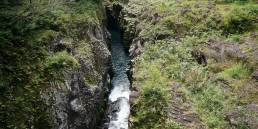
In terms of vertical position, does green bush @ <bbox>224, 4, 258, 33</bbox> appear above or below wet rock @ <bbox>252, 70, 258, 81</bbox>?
above

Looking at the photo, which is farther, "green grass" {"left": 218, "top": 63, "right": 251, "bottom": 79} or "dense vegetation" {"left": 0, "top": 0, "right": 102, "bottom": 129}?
→ "green grass" {"left": 218, "top": 63, "right": 251, "bottom": 79}

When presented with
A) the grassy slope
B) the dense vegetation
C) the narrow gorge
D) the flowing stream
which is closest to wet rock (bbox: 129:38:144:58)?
the narrow gorge

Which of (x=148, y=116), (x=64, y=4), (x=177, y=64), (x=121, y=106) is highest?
(x=64, y=4)

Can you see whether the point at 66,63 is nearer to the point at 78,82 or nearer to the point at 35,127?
the point at 78,82

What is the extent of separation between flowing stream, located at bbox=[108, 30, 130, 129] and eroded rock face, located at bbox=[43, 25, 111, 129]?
1.29 metres

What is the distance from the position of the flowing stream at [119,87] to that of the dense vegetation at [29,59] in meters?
6.85

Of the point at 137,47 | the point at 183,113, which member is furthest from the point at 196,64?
the point at 137,47

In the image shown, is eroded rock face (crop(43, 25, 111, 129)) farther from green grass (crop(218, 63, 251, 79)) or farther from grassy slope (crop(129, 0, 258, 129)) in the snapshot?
green grass (crop(218, 63, 251, 79))

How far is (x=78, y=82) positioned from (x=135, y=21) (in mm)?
18341

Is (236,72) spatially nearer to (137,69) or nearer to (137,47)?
(137,69)

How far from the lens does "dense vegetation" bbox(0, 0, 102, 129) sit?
23562mm

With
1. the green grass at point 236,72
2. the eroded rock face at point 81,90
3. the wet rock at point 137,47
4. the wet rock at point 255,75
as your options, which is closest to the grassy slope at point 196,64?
the green grass at point 236,72

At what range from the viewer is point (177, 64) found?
109 ft

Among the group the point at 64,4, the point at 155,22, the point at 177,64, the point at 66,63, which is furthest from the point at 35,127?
the point at 155,22
